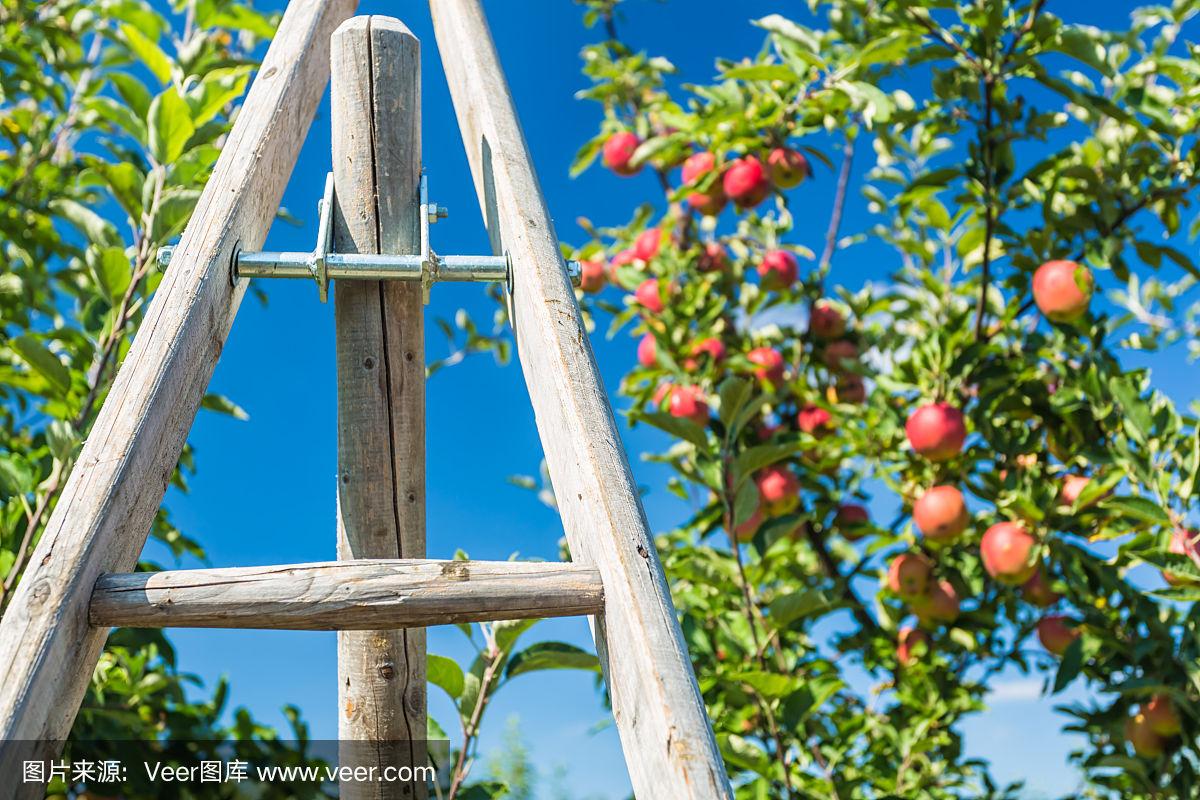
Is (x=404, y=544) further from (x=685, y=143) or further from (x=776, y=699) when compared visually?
(x=685, y=143)

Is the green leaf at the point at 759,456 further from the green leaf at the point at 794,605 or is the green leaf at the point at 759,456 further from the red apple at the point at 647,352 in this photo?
the red apple at the point at 647,352

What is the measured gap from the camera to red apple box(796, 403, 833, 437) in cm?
238

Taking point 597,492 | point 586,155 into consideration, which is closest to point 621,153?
point 586,155

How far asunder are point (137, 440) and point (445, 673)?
612mm

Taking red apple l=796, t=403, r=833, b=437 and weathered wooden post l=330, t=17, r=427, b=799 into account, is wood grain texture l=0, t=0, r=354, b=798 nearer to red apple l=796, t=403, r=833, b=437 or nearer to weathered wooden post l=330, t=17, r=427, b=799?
weathered wooden post l=330, t=17, r=427, b=799

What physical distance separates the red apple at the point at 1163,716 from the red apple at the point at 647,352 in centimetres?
123

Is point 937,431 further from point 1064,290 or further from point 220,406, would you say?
point 220,406

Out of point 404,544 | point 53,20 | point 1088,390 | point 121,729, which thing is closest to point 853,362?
point 1088,390

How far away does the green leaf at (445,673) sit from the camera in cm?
127

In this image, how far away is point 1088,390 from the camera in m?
1.98

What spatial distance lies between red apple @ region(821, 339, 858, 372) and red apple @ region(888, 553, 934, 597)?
1.73 ft

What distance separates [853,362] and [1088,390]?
502 millimetres


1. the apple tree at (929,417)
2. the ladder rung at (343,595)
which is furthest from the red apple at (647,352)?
the ladder rung at (343,595)

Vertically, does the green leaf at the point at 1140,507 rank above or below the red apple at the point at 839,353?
below
